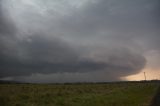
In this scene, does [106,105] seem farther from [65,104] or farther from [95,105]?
[65,104]

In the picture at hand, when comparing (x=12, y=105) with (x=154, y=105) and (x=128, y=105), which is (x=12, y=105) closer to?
(x=128, y=105)

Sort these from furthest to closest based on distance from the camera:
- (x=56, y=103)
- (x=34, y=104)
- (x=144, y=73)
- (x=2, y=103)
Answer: (x=144, y=73)
(x=56, y=103)
(x=34, y=104)
(x=2, y=103)

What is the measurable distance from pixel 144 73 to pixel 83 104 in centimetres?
11198

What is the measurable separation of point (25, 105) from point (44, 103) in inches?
96.9

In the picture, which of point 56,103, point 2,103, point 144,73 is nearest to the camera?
point 2,103

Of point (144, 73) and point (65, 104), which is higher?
point (144, 73)

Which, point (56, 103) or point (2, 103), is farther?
point (56, 103)

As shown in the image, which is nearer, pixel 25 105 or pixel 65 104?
pixel 25 105

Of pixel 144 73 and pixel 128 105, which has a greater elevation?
pixel 144 73

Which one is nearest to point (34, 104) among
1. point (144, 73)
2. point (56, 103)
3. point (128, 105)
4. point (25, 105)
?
point (25, 105)

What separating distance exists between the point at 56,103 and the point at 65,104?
0.91 m

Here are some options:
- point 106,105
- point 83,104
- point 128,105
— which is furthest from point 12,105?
point 128,105

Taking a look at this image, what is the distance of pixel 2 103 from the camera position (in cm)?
2353

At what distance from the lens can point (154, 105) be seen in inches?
1060
